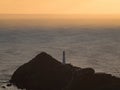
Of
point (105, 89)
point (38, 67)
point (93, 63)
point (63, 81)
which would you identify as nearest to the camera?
point (105, 89)

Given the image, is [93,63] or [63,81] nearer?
[63,81]

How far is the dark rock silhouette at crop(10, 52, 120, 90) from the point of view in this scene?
41938mm

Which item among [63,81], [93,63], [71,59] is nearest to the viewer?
[63,81]

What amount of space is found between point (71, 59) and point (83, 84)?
40456 mm

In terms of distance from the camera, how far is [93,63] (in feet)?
248

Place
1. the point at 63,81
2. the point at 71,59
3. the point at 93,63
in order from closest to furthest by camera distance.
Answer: the point at 63,81 → the point at 93,63 → the point at 71,59

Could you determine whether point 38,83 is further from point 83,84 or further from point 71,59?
point 71,59

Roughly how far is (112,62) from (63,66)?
98.0 feet

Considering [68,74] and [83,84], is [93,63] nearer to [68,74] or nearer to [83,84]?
[68,74]

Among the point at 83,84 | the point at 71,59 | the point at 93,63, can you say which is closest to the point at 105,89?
the point at 83,84

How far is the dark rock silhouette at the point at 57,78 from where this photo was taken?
41.9 metres

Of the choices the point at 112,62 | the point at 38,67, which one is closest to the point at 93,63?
the point at 112,62

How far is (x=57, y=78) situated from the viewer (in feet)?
157

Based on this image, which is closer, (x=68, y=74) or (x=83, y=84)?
(x=83, y=84)
